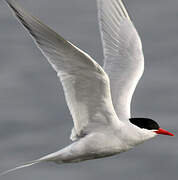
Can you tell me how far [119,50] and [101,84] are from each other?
256 cm

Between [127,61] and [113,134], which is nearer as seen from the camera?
[113,134]

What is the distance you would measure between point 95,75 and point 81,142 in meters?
1.31

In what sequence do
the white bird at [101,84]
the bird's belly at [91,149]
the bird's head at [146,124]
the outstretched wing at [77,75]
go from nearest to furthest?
the outstretched wing at [77,75] → the white bird at [101,84] → the bird's belly at [91,149] → the bird's head at [146,124]

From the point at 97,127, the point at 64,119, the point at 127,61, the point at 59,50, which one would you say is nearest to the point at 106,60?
the point at 127,61

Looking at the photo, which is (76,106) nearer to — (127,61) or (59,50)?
(59,50)

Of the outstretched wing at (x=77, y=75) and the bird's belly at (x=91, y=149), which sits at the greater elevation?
the outstretched wing at (x=77, y=75)

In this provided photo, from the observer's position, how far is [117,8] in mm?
11773

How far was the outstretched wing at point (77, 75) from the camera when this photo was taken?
8930 millimetres

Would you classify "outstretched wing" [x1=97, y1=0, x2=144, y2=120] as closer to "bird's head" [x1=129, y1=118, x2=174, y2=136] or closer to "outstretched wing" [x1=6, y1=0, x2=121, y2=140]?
"bird's head" [x1=129, y1=118, x2=174, y2=136]

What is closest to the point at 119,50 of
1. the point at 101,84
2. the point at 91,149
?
the point at 91,149

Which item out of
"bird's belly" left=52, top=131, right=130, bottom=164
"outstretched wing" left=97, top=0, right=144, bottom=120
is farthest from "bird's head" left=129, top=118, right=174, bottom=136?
"outstretched wing" left=97, top=0, right=144, bottom=120

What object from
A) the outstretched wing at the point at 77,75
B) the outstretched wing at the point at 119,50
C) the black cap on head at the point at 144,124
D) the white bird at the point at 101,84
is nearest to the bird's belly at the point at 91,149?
the white bird at the point at 101,84

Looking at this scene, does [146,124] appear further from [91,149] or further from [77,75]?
[77,75]

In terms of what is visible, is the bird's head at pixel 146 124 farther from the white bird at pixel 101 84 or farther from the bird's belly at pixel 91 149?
the bird's belly at pixel 91 149
